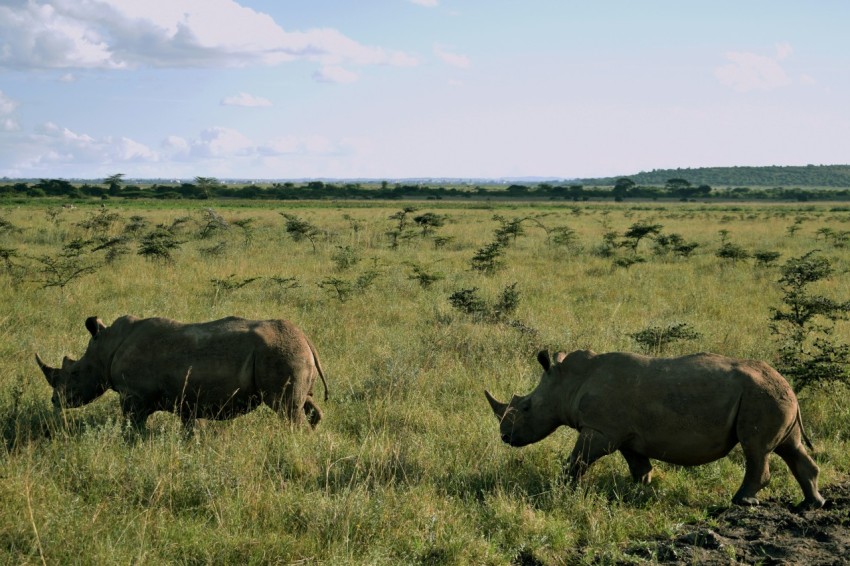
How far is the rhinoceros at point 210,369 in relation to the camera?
632cm

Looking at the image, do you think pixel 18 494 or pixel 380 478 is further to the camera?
pixel 380 478

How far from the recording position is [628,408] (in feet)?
18.6

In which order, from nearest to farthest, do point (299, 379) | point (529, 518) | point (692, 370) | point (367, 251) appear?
point (529, 518) → point (692, 370) → point (299, 379) → point (367, 251)

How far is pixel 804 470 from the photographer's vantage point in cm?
555

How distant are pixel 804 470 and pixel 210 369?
5.05 m

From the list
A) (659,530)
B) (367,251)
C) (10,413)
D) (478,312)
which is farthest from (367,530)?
(367,251)

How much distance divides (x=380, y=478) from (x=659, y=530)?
216 cm

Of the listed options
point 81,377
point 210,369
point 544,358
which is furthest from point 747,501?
point 81,377

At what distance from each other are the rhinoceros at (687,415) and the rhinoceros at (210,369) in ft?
8.02

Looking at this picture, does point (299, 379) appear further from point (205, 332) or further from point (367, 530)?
point (367, 530)

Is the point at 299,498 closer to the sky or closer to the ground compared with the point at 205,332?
closer to the ground

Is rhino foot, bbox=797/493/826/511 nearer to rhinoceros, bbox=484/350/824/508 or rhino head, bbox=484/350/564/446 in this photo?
rhinoceros, bbox=484/350/824/508

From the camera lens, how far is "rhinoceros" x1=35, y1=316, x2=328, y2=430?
6.32 metres

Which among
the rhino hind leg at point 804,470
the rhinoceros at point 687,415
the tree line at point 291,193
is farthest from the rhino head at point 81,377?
the tree line at point 291,193
